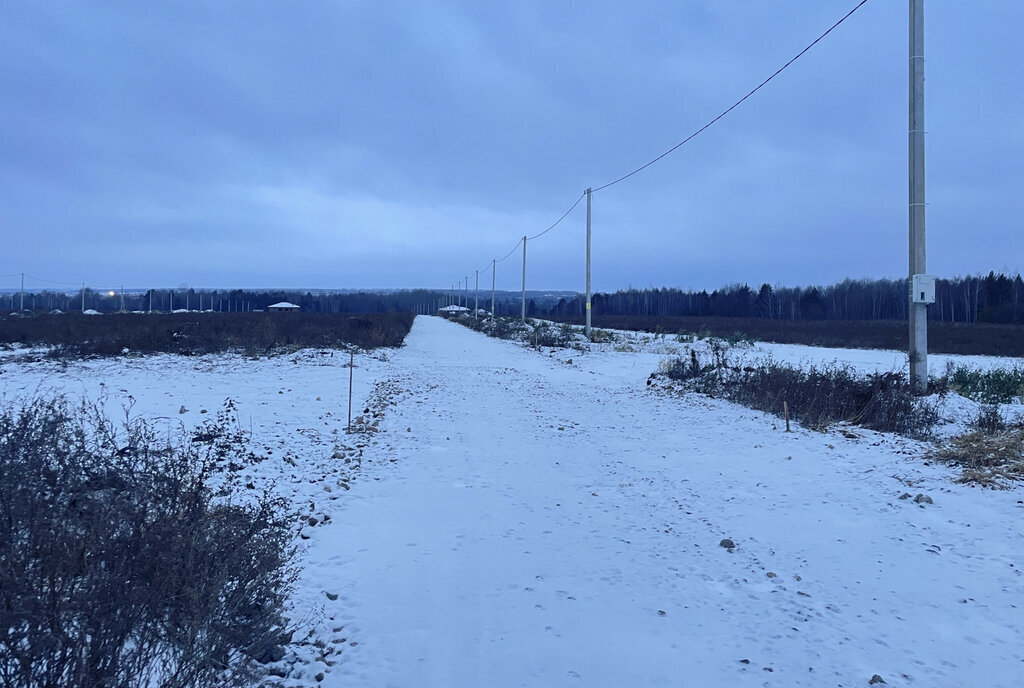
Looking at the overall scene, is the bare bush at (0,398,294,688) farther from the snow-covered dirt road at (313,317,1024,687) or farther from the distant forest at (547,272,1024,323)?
the distant forest at (547,272,1024,323)

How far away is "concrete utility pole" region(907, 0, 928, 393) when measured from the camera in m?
11.1

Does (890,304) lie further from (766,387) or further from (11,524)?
(11,524)

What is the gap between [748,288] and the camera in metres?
125

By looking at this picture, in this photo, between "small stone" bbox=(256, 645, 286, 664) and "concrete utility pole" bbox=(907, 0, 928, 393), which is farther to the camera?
"concrete utility pole" bbox=(907, 0, 928, 393)

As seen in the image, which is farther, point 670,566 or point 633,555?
point 633,555

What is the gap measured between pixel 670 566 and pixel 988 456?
4.90 m

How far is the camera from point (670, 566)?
5.07m

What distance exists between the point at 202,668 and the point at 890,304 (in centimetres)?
12066

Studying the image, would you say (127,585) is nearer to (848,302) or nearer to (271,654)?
(271,654)

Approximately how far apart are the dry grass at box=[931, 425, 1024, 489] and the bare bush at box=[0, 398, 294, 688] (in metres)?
7.14

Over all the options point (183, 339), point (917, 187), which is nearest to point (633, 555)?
point (917, 187)

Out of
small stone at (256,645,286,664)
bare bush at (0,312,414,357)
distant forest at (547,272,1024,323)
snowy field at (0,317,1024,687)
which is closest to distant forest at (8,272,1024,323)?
distant forest at (547,272,1024,323)

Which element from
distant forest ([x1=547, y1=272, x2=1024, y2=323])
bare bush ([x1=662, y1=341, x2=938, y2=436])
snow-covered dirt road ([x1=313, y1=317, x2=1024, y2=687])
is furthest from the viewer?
distant forest ([x1=547, y1=272, x2=1024, y2=323])

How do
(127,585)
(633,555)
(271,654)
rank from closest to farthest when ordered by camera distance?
(127,585) < (271,654) < (633,555)
